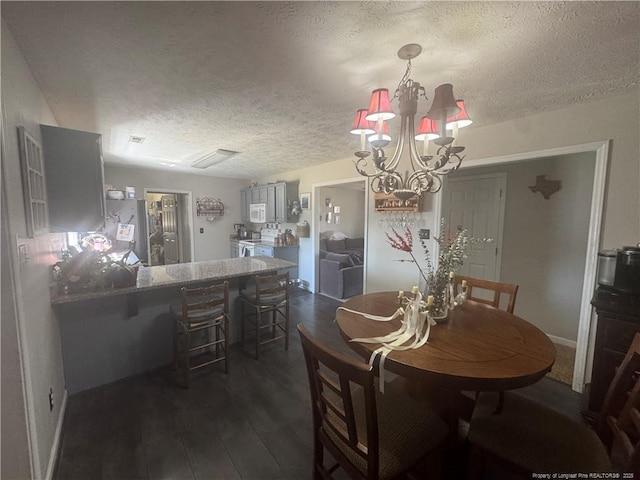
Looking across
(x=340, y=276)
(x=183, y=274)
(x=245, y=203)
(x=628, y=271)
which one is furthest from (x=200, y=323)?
(x=245, y=203)

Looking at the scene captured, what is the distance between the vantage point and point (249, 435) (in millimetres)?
1748

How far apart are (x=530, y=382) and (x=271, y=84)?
216 centimetres

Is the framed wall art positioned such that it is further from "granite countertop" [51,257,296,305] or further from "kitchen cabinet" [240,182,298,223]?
"granite countertop" [51,257,296,305]

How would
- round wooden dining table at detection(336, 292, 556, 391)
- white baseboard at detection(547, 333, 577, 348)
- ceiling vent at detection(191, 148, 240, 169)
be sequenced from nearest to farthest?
round wooden dining table at detection(336, 292, 556, 391) → white baseboard at detection(547, 333, 577, 348) → ceiling vent at detection(191, 148, 240, 169)

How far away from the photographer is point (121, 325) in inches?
89.7

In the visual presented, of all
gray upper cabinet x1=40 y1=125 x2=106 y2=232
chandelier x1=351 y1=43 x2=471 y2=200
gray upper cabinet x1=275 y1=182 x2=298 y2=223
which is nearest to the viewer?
chandelier x1=351 y1=43 x2=471 y2=200

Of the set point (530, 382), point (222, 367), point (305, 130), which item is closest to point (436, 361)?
point (530, 382)

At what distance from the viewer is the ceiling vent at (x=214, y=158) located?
3.69m

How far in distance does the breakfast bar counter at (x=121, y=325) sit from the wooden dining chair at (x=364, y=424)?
1.65m

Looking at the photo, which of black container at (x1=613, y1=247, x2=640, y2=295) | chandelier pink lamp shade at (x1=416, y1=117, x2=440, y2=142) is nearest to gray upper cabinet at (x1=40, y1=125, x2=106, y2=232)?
chandelier pink lamp shade at (x1=416, y1=117, x2=440, y2=142)

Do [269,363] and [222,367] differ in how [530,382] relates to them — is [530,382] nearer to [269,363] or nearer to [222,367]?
[269,363]

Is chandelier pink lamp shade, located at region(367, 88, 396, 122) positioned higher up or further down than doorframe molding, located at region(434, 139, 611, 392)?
higher up

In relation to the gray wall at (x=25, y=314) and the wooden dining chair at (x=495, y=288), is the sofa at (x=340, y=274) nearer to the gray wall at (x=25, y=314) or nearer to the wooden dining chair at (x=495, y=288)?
the wooden dining chair at (x=495, y=288)

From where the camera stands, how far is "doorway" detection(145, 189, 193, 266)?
5.90m
